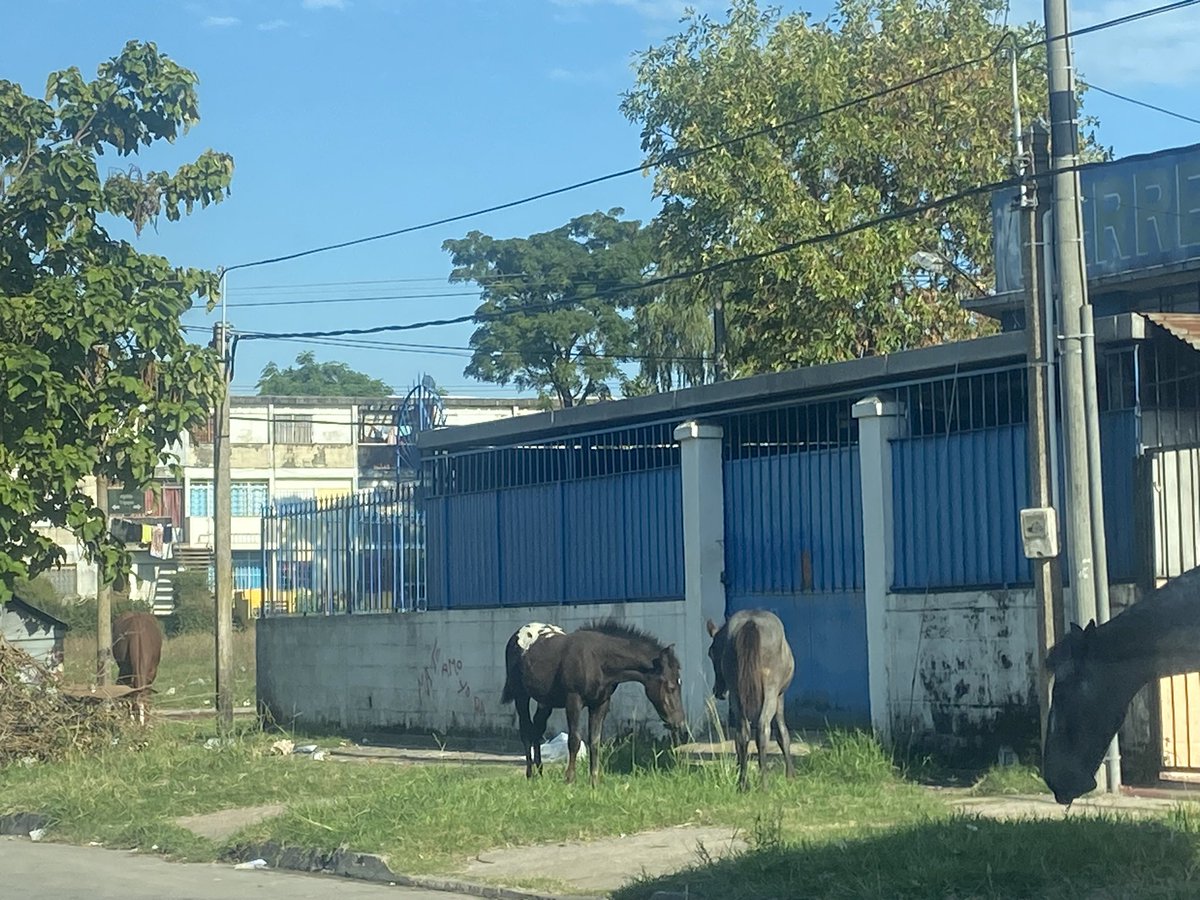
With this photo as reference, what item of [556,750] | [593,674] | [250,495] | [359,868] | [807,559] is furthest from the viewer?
[250,495]

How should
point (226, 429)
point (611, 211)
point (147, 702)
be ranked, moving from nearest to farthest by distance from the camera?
point (147, 702), point (226, 429), point (611, 211)

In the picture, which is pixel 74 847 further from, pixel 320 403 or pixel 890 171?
pixel 320 403

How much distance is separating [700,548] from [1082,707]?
9424mm

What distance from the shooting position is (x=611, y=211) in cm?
6228

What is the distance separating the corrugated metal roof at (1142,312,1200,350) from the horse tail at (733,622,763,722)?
13.8 ft

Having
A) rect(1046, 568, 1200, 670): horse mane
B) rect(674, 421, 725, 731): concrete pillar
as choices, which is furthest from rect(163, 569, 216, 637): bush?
rect(1046, 568, 1200, 670): horse mane

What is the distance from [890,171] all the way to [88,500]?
1900cm

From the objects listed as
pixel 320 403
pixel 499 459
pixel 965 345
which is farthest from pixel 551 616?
pixel 320 403

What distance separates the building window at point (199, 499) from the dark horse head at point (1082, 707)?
206 ft

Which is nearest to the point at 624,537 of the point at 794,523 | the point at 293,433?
the point at 794,523

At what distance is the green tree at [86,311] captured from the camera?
59.2 ft

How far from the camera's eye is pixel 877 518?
631 inches

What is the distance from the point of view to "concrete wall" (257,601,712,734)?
1862cm

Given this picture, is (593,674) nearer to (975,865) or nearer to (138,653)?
(975,865)
